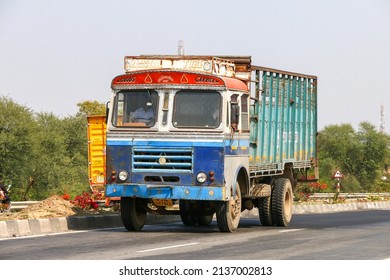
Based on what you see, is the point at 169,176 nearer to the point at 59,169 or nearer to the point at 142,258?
the point at 142,258

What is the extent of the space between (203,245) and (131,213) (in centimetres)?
393

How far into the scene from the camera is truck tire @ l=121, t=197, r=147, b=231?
63.9ft

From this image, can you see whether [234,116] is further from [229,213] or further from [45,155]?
[45,155]

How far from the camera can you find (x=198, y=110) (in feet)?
61.9

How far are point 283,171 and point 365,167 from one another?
4602 inches

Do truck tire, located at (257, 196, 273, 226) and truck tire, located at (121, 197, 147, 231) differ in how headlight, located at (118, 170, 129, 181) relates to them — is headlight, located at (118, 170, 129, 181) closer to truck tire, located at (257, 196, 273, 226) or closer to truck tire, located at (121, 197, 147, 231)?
truck tire, located at (121, 197, 147, 231)

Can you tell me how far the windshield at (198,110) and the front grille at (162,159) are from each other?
0.54 metres

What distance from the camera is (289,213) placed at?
23297mm

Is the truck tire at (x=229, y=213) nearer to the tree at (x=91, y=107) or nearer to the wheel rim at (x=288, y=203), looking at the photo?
the wheel rim at (x=288, y=203)

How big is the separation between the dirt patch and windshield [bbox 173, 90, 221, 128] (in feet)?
12.9

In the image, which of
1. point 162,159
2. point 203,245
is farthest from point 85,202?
point 203,245

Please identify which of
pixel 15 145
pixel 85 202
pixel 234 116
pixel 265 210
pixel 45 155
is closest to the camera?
pixel 234 116

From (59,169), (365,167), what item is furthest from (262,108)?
(365,167)

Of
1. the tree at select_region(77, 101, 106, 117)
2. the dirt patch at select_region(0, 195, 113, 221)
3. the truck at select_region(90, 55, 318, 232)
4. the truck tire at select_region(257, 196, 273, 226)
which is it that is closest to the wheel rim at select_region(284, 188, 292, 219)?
the truck tire at select_region(257, 196, 273, 226)
